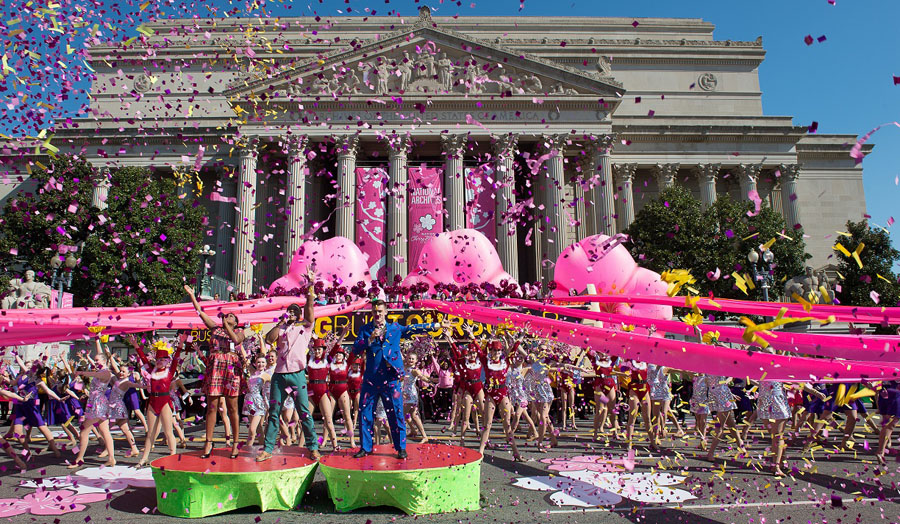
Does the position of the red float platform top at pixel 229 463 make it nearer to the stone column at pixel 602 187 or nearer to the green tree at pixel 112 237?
the green tree at pixel 112 237

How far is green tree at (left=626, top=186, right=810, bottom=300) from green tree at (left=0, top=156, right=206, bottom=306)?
77.7ft

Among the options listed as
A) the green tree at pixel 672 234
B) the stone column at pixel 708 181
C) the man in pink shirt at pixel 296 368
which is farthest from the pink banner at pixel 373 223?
the man in pink shirt at pixel 296 368

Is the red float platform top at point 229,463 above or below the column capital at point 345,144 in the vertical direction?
below

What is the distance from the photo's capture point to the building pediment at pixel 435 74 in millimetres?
35656

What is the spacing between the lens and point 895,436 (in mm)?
14375

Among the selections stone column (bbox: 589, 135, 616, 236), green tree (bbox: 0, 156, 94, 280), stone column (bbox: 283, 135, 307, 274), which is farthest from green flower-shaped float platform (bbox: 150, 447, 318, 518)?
stone column (bbox: 589, 135, 616, 236)

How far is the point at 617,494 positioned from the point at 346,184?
2974 cm

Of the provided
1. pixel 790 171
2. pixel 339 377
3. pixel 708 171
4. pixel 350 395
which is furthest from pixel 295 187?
pixel 790 171

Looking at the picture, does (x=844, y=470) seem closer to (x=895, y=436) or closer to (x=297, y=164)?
(x=895, y=436)

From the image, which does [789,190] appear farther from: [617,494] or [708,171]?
[617,494]

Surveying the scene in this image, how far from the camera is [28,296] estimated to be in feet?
74.1

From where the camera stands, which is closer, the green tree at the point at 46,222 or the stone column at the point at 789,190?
the green tree at the point at 46,222

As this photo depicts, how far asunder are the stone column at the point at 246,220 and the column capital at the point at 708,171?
93.7ft

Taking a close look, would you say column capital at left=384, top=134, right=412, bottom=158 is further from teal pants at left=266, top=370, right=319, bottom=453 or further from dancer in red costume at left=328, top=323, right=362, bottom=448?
teal pants at left=266, top=370, right=319, bottom=453
